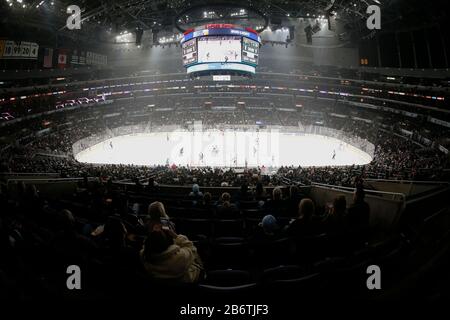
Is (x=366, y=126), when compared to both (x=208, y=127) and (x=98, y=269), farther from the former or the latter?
(x=98, y=269)

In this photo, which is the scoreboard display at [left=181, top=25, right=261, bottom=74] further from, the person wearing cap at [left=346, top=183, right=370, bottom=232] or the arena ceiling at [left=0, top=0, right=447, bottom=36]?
the person wearing cap at [left=346, top=183, right=370, bottom=232]

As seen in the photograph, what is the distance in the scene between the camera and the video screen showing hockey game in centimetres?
2356

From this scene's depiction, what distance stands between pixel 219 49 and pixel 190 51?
9.19 feet

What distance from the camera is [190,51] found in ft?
81.0

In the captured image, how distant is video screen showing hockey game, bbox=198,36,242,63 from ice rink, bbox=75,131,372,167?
11560 millimetres

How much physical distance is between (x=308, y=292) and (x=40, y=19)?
165 ft

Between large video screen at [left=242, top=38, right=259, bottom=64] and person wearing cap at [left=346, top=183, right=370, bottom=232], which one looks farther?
large video screen at [left=242, top=38, right=259, bottom=64]

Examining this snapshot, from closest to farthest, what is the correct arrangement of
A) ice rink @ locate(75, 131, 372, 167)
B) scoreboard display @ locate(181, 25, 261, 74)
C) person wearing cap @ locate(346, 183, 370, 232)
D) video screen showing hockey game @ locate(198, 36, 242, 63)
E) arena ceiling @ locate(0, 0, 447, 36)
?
1. person wearing cap @ locate(346, 183, 370, 232)
2. scoreboard display @ locate(181, 25, 261, 74)
3. video screen showing hockey game @ locate(198, 36, 242, 63)
4. arena ceiling @ locate(0, 0, 447, 36)
5. ice rink @ locate(75, 131, 372, 167)

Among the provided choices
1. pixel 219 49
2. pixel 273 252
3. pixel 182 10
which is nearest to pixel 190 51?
pixel 219 49

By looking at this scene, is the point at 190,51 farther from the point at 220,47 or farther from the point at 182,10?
the point at 182,10

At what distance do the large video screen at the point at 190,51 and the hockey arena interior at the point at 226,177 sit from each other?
0.43 ft

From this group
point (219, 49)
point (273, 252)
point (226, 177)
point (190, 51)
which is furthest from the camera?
point (190, 51)

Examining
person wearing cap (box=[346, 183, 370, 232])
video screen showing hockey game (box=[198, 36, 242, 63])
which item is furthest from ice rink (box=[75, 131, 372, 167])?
person wearing cap (box=[346, 183, 370, 232])

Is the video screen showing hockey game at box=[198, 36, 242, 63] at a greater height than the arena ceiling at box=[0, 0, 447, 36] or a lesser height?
lesser
